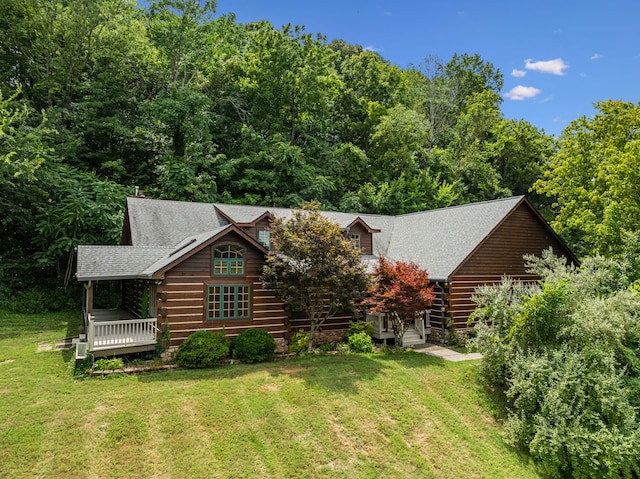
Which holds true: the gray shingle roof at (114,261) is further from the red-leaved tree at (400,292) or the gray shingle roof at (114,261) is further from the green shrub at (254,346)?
the red-leaved tree at (400,292)

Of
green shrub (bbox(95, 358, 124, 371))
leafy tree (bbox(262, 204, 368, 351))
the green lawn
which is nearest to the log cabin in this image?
green shrub (bbox(95, 358, 124, 371))

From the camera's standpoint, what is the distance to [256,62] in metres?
35.7

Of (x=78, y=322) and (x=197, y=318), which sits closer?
(x=197, y=318)

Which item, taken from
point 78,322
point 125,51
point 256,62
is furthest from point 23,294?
point 256,62

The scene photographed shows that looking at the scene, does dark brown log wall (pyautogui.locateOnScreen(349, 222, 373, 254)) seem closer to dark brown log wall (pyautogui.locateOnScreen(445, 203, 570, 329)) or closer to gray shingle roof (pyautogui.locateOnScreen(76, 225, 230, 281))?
dark brown log wall (pyautogui.locateOnScreen(445, 203, 570, 329))

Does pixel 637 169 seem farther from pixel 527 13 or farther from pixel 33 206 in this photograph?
pixel 33 206

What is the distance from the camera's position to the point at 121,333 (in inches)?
532

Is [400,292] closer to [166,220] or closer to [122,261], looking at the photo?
[122,261]

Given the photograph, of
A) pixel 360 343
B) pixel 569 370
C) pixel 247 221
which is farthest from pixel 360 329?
pixel 247 221

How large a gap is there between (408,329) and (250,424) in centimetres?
1038

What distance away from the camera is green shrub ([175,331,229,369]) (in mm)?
13242

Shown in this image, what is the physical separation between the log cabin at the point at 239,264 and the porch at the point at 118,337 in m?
0.03

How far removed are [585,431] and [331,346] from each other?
29.9 feet

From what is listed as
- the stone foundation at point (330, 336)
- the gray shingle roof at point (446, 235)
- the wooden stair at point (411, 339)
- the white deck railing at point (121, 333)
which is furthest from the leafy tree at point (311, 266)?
the gray shingle roof at point (446, 235)
